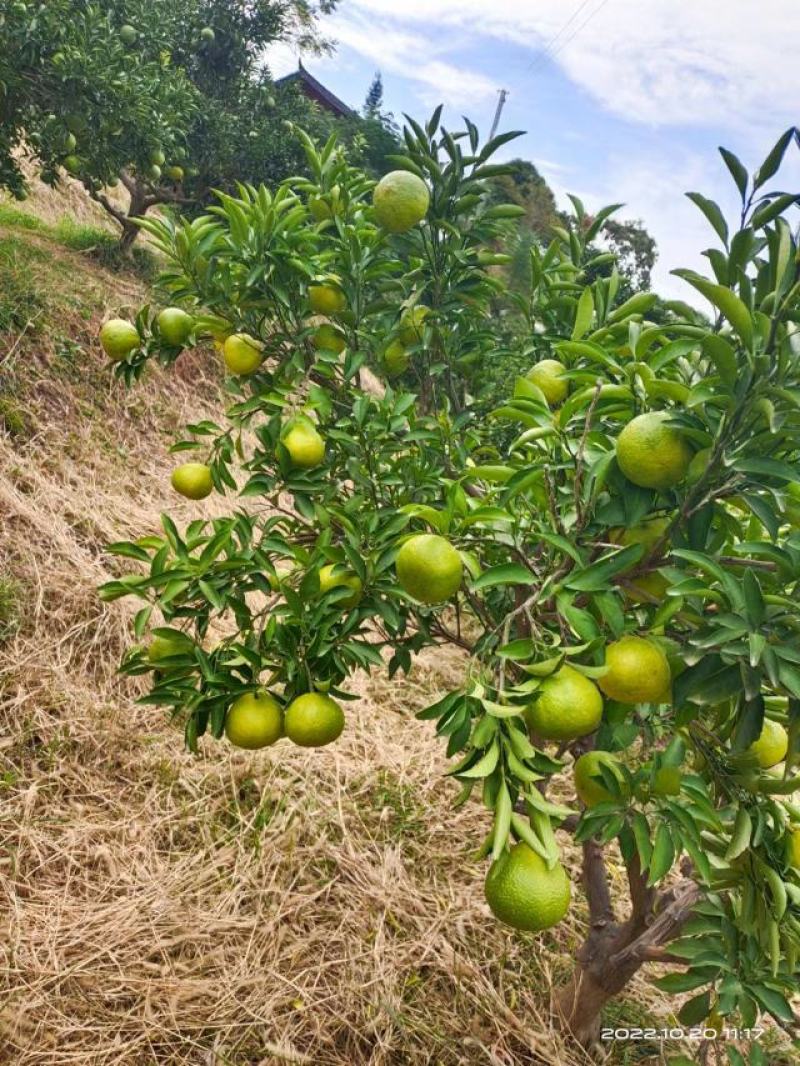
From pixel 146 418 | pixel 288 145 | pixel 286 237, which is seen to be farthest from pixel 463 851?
pixel 288 145

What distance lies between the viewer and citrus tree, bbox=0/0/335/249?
12.3ft

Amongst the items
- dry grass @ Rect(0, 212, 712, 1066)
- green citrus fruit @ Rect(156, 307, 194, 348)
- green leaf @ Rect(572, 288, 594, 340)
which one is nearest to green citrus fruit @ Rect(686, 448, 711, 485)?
green leaf @ Rect(572, 288, 594, 340)

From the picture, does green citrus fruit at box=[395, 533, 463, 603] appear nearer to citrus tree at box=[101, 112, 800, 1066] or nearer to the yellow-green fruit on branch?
citrus tree at box=[101, 112, 800, 1066]

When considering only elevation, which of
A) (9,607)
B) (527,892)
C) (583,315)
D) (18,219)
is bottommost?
(9,607)

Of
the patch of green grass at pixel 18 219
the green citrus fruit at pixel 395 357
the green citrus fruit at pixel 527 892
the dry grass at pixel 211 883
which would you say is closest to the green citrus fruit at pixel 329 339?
the green citrus fruit at pixel 395 357

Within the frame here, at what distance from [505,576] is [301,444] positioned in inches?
19.7

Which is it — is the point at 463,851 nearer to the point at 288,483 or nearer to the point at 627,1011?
the point at 627,1011

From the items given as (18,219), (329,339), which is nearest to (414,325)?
(329,339)

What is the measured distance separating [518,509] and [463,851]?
179 cm

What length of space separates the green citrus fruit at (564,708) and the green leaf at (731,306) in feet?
1.50

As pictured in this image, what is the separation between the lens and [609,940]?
5.83ft

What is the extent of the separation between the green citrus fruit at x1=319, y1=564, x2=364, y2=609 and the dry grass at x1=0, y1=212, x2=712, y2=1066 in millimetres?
1256

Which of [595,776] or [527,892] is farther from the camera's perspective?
[595,776]

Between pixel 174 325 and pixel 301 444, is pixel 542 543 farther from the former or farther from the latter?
pixel 174 325
